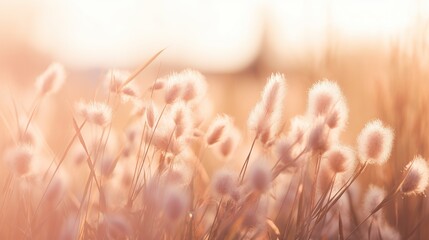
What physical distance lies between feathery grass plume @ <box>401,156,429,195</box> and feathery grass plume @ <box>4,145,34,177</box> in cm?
72

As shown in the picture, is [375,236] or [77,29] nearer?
[375,236]

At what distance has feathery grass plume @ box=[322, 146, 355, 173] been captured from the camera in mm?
1470

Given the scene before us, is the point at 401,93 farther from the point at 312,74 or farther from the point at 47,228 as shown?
the point at 47,228

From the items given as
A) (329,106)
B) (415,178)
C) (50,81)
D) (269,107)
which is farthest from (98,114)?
(415,178)

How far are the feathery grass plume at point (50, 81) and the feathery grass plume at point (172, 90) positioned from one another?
226 millimetres

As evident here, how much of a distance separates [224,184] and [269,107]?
0.65ft

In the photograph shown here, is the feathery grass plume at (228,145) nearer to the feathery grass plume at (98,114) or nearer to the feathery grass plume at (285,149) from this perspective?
the feathery grass plume at (285,149)

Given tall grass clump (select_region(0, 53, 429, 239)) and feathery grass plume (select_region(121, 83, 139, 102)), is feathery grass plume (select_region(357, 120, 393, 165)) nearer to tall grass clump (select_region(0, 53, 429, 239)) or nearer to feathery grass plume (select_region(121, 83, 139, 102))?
tall grass clump (select_region(0, 53, 429, 239))

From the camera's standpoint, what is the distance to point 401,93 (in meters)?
2.38

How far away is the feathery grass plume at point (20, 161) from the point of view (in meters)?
1.32

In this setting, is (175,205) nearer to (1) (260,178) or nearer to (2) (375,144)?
(1) (260,178)

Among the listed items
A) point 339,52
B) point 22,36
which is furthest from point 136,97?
point 22,36

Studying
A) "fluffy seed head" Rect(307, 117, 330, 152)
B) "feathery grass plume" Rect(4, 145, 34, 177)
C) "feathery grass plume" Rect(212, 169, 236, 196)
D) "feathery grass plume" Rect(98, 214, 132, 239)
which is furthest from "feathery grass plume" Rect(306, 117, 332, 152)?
"feathery grass plume" Rect(4, 145, 34, 177)

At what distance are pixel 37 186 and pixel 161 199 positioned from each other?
0.37 m
